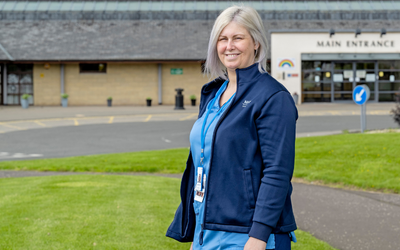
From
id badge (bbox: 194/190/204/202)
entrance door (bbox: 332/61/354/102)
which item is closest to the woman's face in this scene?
id badge (bbox: 194/190/204/202)

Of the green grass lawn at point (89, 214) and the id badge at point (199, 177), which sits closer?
the id badge at point (199, 177)

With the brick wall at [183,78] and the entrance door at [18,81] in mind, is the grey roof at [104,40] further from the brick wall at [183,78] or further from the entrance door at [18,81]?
the entrance door at [18,81]

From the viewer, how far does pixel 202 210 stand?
7.59 feet

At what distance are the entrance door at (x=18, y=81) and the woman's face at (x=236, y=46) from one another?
3527 cm

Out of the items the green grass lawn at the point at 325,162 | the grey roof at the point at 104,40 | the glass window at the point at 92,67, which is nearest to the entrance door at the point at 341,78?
the grey roof at the point at 104,40

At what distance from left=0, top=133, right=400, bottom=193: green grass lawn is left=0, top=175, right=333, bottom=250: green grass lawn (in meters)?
1.87

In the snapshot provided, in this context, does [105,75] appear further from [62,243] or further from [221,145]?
[221,145]

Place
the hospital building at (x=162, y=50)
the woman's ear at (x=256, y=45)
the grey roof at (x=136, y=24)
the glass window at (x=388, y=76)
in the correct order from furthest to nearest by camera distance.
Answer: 1. the grey roof at (x=136, y=24)
2. the glass window at (x=388, y=76)
3. the hospital building at (x=162, y=50)
4. the woman's ear at (x=256, y=45)

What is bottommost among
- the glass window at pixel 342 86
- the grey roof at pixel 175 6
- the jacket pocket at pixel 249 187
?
the jacket pocket at pixel 249 187

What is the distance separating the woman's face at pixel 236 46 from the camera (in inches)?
93.7

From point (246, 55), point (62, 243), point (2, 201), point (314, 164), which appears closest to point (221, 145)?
point (246, 55)

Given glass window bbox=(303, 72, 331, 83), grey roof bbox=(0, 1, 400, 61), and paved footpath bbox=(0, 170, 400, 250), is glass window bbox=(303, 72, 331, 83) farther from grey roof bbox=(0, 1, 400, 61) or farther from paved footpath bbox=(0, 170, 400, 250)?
paved footpath bbox=(0, 170, 400, 250)

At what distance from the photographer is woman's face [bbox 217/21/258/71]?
7.81 feet

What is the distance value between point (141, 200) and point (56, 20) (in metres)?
35.3
